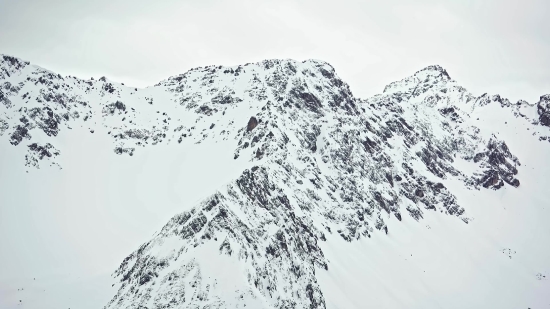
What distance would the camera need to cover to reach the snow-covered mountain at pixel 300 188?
70.2 meters

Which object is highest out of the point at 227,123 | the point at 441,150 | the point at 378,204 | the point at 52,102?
the point at 52,102

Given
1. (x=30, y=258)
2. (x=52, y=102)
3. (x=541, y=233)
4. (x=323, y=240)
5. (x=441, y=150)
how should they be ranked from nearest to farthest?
(x=30, y=258), (x=323, y=240), (x=52, y=102), (x=541, y=233), (x=441, y=150)

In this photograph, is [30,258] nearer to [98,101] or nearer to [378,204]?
[98,101]

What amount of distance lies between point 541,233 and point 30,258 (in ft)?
509

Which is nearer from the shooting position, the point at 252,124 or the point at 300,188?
the point at 300,188

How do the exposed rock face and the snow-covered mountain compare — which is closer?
the snow-covered mountain

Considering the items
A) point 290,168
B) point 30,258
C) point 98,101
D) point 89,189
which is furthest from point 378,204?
point 98,101

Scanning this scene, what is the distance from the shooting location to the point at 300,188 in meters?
109

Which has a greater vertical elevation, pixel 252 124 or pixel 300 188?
pixel 252 124

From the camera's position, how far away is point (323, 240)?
102000mm

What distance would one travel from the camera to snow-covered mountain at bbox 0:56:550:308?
7019 cm

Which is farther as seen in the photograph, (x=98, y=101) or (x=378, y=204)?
(x=98, y=101)

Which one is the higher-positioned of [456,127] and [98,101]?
[98,101]

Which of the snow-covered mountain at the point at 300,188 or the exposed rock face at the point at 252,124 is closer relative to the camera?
the snow-covered mountain at the point at 300,188
